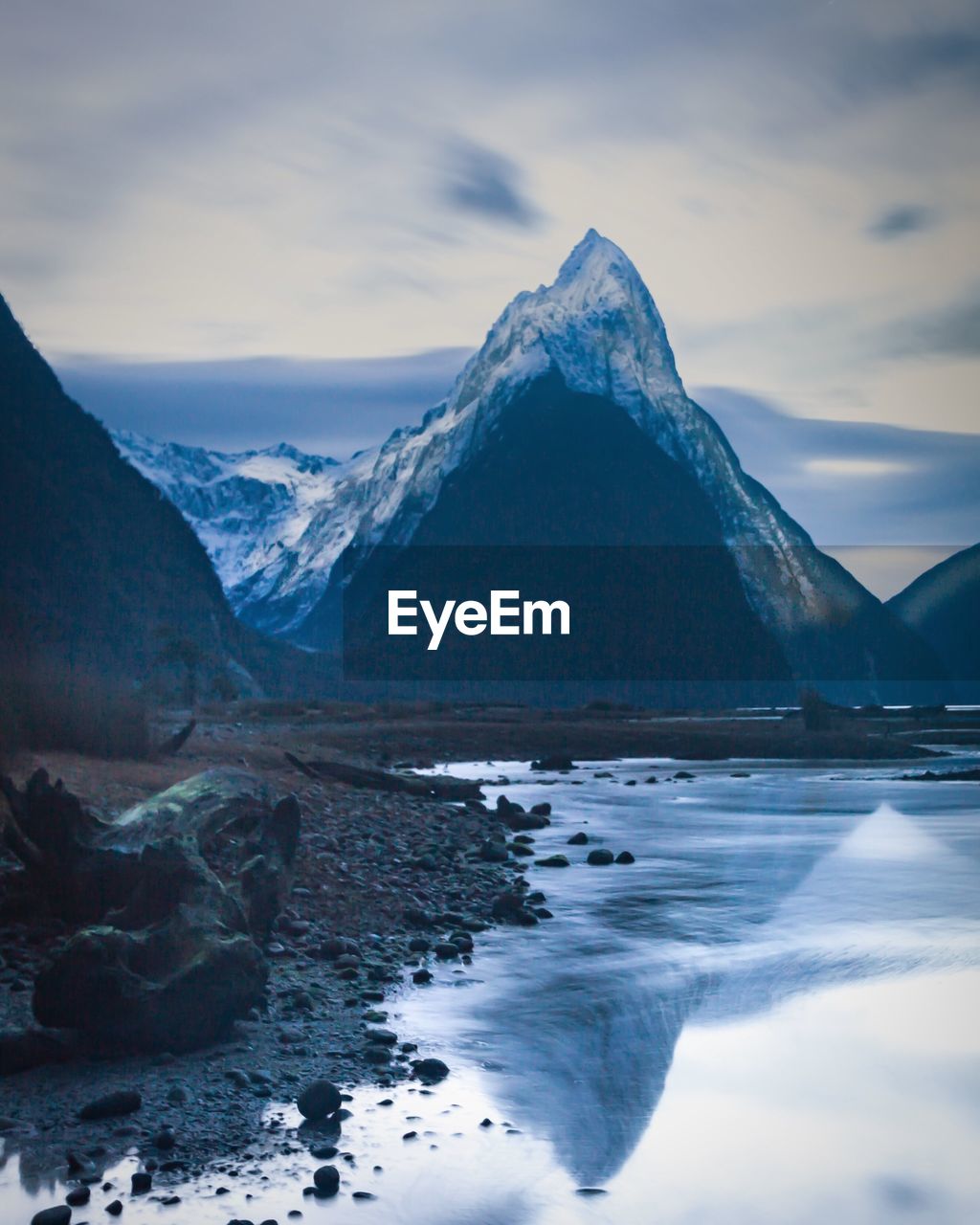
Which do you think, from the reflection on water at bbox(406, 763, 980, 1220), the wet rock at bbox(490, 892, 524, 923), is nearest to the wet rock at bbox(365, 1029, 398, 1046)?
the reflection on water at bbox(406, 763, 980, 1220)

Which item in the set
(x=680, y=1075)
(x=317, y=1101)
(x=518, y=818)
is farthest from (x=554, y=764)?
(x=317, y=1101)

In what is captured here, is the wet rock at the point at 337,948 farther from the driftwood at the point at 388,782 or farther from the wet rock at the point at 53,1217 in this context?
the driftwood at the point at 388,782

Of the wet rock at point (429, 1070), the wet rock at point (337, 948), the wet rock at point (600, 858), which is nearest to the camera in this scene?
the wet rock at point (429, 1070)

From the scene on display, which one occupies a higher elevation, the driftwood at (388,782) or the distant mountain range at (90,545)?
the distant mountain range at (90,545)

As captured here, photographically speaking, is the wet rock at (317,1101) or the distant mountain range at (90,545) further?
the distant mountain range at (90,545)

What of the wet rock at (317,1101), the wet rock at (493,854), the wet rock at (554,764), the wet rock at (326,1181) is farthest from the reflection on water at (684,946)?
the wet rock at (554,764)

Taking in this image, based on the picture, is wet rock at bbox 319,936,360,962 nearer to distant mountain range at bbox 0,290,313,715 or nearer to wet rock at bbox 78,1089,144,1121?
wet rock at bbox 78,1089,144,1121
